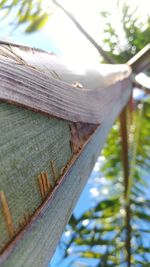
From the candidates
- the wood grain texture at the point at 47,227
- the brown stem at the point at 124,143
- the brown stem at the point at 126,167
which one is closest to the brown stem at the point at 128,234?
the brown stem at the point at 126,167

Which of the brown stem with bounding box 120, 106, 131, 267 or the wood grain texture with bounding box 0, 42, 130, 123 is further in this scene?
the brown stem with bounding box 120, 106, 131, 267

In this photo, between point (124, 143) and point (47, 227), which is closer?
point (47, 227)

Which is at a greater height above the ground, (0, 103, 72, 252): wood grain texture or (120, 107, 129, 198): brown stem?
(0, 103, 72, 252): wood grain texture

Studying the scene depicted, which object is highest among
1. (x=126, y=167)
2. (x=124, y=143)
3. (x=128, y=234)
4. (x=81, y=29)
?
(x=81, y=29)

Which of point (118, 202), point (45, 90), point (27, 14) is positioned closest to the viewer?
point (45, 90)

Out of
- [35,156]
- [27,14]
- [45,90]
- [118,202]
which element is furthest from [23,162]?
[118,202]

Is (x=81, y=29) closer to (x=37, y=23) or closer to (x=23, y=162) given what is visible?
(x=37, y=23)

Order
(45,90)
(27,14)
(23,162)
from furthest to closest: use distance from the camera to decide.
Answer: (27,14) → (45,90) → (23,162)

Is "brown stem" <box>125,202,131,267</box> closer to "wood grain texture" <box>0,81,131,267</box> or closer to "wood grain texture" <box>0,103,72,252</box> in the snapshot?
"wood grain texture" <box>0,81,131,267</box>

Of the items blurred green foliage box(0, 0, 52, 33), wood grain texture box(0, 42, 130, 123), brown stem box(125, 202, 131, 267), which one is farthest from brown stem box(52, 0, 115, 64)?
wood grain texture box(0, 42, 130, 123)

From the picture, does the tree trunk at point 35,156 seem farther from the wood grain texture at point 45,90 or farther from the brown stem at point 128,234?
the brown stem at point 128,234
